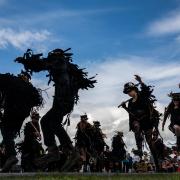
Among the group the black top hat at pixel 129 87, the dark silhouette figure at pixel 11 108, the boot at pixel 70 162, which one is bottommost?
the boot at pixel 70 162

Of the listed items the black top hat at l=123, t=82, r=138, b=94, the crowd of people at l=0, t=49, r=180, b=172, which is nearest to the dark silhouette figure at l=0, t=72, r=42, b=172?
the crowd of people at l=0, t=49, r=180, b=172

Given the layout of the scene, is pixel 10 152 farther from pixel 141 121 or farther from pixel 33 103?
pixel 141 121

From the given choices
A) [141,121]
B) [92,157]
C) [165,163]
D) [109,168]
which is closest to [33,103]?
[141,121]

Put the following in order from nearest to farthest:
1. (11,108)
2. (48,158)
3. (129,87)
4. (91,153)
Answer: (48,158) → (11,108) → (129,87) → (91,153)

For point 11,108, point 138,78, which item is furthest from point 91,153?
point 11,108

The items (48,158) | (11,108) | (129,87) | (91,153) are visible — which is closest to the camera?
(48,158)

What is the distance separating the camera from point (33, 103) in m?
11.1

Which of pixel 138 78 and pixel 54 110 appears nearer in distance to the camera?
pixel 54 110

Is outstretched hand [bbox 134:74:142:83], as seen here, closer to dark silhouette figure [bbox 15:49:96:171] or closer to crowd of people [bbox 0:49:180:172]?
crowd of people [bbox 0:49:180:172]

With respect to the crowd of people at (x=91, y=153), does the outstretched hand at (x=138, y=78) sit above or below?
above

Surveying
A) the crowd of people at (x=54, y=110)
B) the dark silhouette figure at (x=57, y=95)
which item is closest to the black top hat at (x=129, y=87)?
the crowd of people at (x=54, y=110)

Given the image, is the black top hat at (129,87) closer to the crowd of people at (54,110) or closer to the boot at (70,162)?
the crowd of people at (54,110)

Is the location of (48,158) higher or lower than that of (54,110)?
lower

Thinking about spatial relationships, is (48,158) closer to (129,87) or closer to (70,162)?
(70,162)
